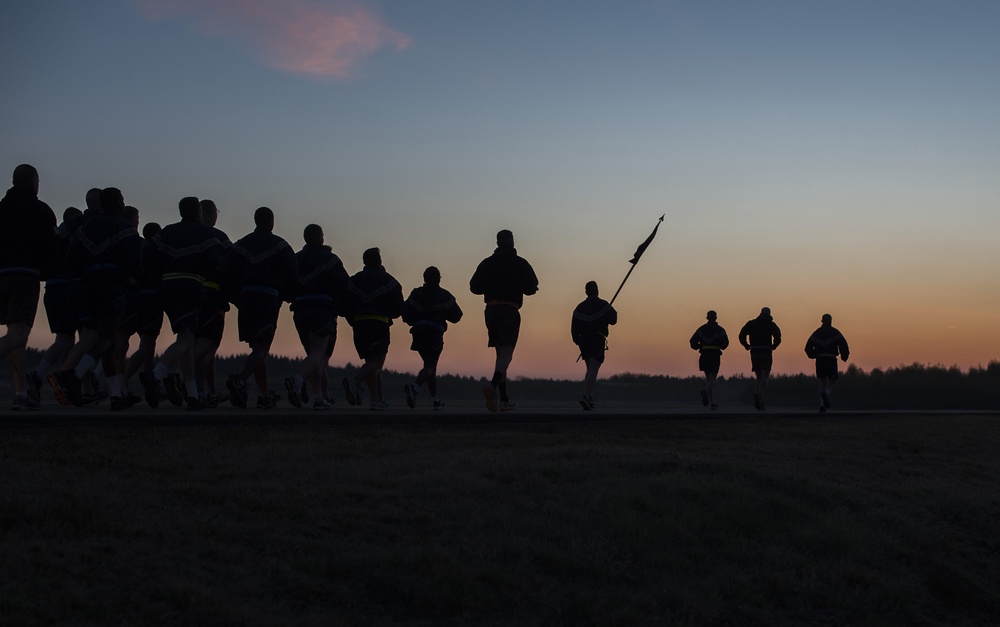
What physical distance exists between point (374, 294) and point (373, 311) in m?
0.26

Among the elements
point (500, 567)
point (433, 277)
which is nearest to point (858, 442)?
point (433, 277)

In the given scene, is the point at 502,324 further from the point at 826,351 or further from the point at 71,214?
the point at 826,351

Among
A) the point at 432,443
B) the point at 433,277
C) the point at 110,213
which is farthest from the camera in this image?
the point at 433,277

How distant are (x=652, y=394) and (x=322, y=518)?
58.1 metres

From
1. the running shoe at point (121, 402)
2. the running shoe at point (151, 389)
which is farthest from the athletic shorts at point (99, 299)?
the running shoe at point (121, 402)

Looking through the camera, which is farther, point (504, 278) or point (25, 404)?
point (504, 278)

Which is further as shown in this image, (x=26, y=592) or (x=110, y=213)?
(x=110, y=213)

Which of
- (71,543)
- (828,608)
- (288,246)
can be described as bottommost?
(828,608)

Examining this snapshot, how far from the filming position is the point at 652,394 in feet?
211

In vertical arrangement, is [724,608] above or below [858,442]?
below

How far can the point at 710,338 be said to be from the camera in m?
24.8

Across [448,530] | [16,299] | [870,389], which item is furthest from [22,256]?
[870,389]

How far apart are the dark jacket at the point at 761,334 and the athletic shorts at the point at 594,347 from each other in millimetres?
6220

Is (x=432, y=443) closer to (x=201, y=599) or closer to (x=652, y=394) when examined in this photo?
(x=201, y=599)
